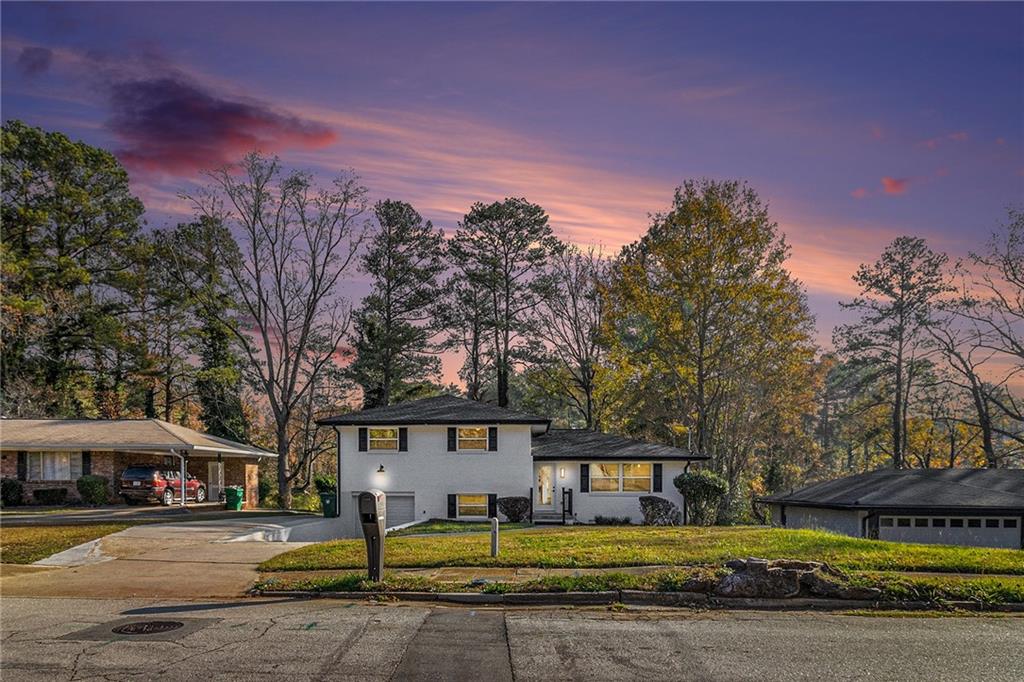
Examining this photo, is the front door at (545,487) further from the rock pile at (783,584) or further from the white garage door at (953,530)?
the rock pile at (783,584)

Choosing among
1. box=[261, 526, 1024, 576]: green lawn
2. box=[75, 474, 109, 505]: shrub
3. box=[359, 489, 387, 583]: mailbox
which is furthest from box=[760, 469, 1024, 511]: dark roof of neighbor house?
box=[75, 474, 109, 505]: shrub

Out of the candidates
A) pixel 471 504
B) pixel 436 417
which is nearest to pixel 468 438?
pixel 436 417

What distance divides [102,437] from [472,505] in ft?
55.4

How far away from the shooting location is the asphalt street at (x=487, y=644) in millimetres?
8008

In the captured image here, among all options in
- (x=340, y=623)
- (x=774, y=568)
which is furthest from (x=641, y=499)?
(x=340, y=623)

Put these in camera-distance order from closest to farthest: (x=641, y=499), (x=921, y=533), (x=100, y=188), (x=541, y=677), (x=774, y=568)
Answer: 1. (x=541, y=677)
2. (x=774, y=568)
3. (x=921, y=533)
4. (x=641, y=499)
5. (x=100, y=188)

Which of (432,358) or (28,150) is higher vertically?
(28,150)

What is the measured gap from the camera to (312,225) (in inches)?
1684

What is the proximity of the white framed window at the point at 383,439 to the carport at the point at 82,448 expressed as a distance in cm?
835

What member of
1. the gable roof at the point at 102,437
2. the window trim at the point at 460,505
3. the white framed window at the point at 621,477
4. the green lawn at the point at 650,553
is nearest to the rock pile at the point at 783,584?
the green lawn at the point at 650,553

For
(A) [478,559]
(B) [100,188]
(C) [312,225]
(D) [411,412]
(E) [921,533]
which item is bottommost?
(E) [921,533]

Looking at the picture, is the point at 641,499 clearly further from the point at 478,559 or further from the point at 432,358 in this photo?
the point at 432,358

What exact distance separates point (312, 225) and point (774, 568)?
36.7 m

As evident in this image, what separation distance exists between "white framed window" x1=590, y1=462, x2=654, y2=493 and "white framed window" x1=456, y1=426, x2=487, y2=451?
4.67 meters
